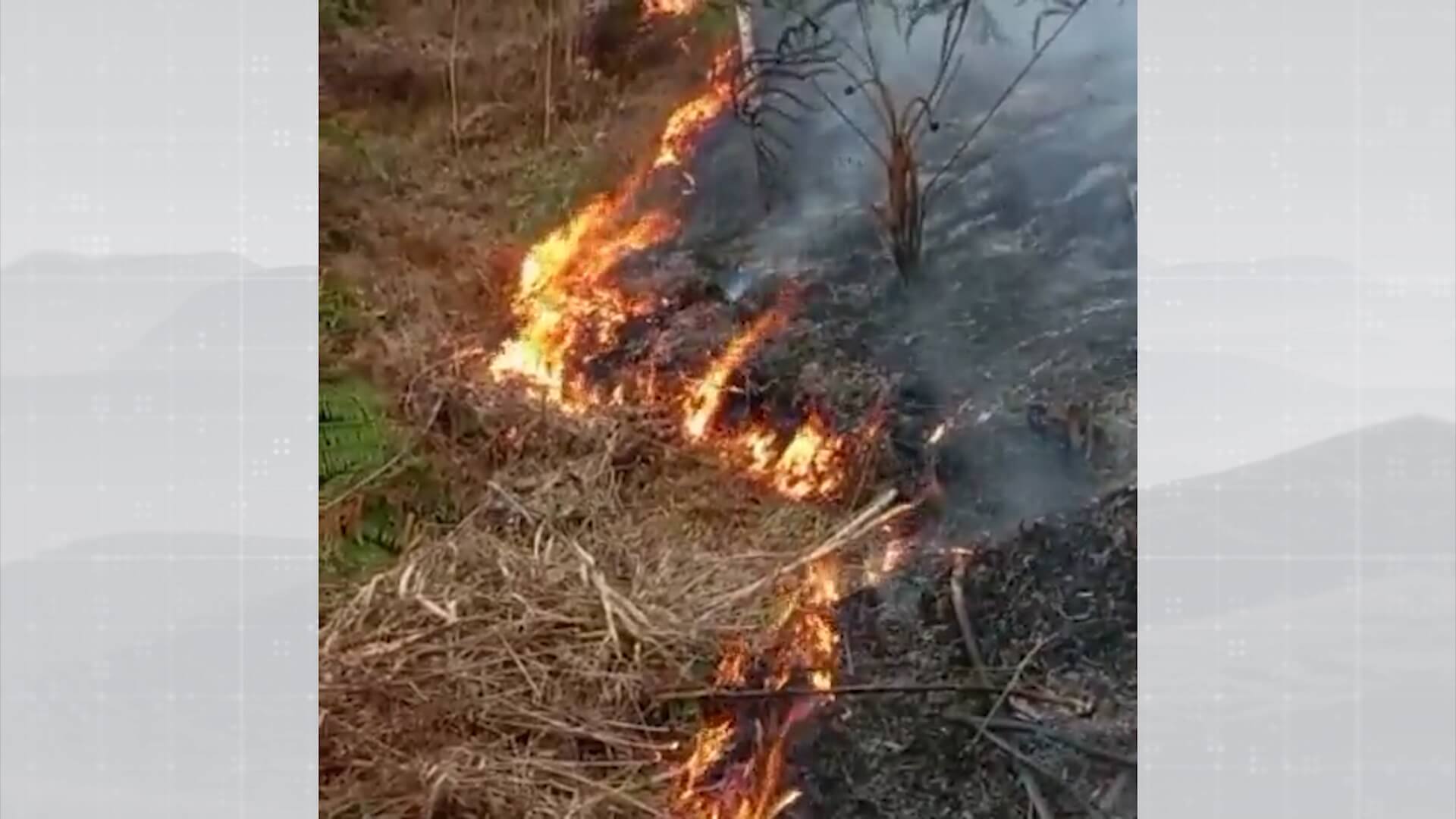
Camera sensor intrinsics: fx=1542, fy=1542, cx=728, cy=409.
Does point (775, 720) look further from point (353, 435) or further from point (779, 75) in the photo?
point (779, 75)

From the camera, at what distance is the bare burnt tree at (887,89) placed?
1.80 metres

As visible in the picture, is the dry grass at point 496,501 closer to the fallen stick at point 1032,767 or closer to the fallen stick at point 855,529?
the fallen stick at point 855,529

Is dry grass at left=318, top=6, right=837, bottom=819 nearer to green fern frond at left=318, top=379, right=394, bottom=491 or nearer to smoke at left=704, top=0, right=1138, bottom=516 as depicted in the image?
green fern frond at left=318, top=379, right=394, bottom=491

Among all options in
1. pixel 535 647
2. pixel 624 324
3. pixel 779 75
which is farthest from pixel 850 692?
pixel 779 75

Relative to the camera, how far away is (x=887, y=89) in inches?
71.1

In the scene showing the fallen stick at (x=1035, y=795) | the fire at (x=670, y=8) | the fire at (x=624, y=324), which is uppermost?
the fire at (x=670, y=8)

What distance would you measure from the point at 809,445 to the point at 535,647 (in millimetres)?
393

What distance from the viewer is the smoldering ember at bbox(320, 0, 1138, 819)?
1.78m

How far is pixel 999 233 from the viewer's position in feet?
5.93

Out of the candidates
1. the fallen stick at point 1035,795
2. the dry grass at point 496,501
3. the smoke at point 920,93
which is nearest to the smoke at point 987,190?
the smoke at point 920,93

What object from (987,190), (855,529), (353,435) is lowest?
(855,529)

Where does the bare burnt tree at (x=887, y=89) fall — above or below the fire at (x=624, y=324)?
above
